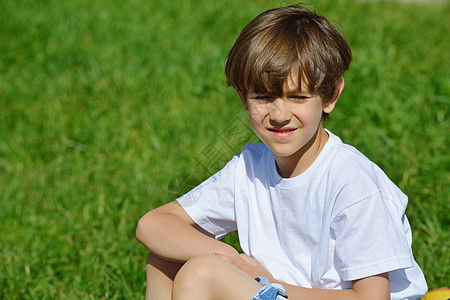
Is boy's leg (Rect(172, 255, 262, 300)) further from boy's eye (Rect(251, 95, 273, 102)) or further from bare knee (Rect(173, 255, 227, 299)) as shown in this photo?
boy's eye (Rect(251, 95, 273, 102))

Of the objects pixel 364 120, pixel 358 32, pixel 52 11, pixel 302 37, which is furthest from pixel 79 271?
pixel 52 11

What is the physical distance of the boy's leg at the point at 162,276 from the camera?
87.8 inches

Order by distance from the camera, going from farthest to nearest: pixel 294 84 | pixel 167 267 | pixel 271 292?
pixel 167 267 < pixel 294 84 < pixel 271 292

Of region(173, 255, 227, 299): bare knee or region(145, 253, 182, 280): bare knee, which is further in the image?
region(145, 253, 182, 280): bare knee

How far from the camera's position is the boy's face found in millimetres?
1958

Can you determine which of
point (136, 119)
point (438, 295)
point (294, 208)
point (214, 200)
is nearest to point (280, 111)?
point (294, 208)

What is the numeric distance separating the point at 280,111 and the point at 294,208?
354mm

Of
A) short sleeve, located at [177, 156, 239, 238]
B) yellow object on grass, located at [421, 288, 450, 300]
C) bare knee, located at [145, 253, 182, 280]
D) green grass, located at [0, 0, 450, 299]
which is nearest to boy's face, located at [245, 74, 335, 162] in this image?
short sleeve, located at [177, 156, 239, 238]

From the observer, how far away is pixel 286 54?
Result: 1940 millimetres

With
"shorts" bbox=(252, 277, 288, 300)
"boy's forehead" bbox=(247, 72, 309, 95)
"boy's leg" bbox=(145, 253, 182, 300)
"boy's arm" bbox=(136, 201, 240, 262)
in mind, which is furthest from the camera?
"boy's leg" bbox=(145, 253, 182, 300)

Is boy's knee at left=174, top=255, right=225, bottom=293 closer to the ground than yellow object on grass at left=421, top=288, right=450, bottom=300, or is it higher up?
higher up

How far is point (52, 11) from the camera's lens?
5902 millimetres

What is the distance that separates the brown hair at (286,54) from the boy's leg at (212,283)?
61cm

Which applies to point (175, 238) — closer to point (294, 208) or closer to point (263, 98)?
point (294, 208)
